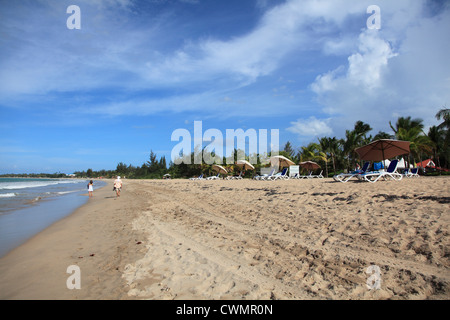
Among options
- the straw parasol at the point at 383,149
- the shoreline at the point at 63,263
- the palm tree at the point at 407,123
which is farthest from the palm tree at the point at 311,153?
the shoreline at the point at 63,263

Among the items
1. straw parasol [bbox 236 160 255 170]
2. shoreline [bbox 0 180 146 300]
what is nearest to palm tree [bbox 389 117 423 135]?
straw parasol [bbox 236 160 255 170]

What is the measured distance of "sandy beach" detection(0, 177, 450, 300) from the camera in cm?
269

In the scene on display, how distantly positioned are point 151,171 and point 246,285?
215ft

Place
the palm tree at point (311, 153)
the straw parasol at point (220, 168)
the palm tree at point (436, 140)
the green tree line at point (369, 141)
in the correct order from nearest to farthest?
the green tree line at point (369, 141), the palm tree at point (436, 140), the palm tree at point (311, 153), the straw parasol at point (220, 168)

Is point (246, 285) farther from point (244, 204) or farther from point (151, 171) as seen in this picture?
point (151, 171)

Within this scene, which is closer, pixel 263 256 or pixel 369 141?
pixel 263 256

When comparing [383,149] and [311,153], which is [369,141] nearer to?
[311,153]

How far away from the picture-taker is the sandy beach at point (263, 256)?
106 inches

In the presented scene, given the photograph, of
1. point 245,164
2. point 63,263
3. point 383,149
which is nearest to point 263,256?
point 63,263

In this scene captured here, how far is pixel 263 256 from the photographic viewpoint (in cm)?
360

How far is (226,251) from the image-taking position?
3898 mm

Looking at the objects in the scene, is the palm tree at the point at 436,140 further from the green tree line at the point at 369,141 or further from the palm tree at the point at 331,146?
the palm tree at the point at 331,146
